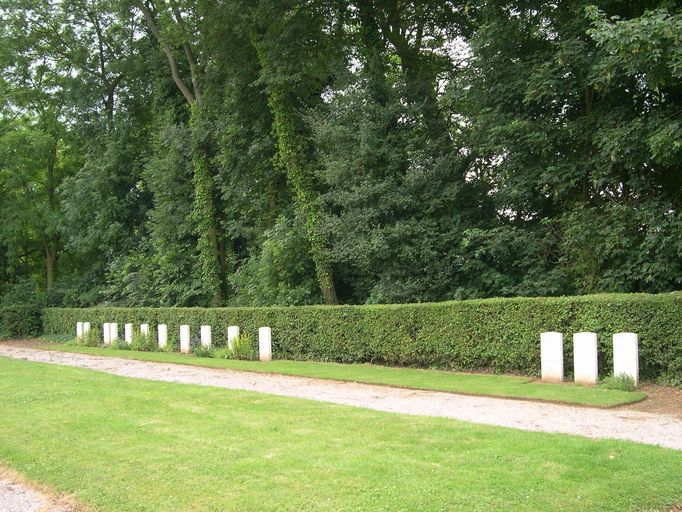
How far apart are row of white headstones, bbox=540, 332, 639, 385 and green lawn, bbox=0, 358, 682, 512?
4.80 metres

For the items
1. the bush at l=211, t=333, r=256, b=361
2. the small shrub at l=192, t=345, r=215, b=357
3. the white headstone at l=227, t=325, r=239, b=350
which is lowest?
the small shrub at l=192, t=345, r=215, b=357

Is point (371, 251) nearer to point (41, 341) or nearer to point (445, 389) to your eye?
point (445, 389)

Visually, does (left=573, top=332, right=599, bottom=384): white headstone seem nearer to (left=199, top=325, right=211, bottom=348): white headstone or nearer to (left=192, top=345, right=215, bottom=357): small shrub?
(left=192, top=345, right=215, bottom=357): small shrub

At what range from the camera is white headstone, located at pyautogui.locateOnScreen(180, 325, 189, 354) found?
74.0 ft

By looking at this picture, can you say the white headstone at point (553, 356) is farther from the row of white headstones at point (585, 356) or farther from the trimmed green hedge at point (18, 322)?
the trimmed green hedge at point (18, 322)

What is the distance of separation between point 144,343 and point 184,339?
2.42 meters

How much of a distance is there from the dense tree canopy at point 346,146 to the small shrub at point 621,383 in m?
3.56

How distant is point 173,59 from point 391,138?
47.9 feet

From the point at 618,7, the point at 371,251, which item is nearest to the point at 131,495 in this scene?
the point at 371,251

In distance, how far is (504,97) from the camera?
1680 cm

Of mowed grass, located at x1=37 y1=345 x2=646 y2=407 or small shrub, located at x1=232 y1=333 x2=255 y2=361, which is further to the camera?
small shrub, located at x1=232 y1=333 x2=255 y2=361

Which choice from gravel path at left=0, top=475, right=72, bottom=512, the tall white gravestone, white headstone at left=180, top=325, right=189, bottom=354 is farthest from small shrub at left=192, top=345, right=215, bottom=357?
gravel path at left=0, top=475, right=72, bottom=512

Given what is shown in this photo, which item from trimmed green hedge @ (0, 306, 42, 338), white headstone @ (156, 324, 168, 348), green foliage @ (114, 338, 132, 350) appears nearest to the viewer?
white headstone @ (156, 324, 168, 348)

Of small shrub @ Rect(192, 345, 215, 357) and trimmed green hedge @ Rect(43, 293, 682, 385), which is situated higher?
trimmed green hedge @ Rect(43, 293, 682, 385)
